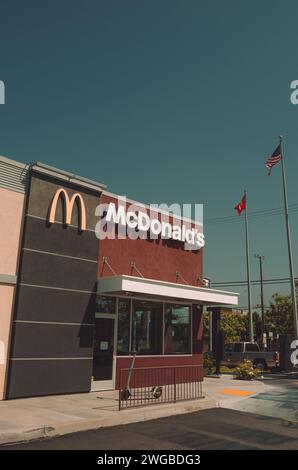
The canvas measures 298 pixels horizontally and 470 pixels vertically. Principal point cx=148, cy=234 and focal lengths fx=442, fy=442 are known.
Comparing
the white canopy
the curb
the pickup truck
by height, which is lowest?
the curb

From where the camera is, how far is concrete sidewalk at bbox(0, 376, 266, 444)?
31.0ft

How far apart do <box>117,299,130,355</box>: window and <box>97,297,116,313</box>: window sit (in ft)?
0.88

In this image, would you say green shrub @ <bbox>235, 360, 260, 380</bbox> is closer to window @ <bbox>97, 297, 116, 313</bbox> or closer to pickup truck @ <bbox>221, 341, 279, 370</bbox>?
pickup truck @ <bbox>221, 341, 279, 370</bbox>

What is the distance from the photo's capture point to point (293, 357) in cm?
A: 2908

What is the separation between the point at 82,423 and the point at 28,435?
4.62 feet

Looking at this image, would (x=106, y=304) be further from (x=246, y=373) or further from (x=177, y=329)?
(x=246, y=373)

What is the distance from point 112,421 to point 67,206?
768cm

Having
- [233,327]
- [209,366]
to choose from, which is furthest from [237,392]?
[233,327]

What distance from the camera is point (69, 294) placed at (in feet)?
50.7

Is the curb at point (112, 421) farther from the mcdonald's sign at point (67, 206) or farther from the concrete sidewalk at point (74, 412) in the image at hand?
the mcdonald's sign at point (67, 206)

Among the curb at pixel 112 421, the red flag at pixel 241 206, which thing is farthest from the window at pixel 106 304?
the red flag at pixel 241 206

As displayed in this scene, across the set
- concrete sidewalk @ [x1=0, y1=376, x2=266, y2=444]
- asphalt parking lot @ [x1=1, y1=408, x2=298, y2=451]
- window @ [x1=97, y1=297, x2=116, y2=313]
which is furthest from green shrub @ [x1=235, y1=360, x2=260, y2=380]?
asphalt parking lot @ [x1=1, y1=408, x2=298, y2=451]
